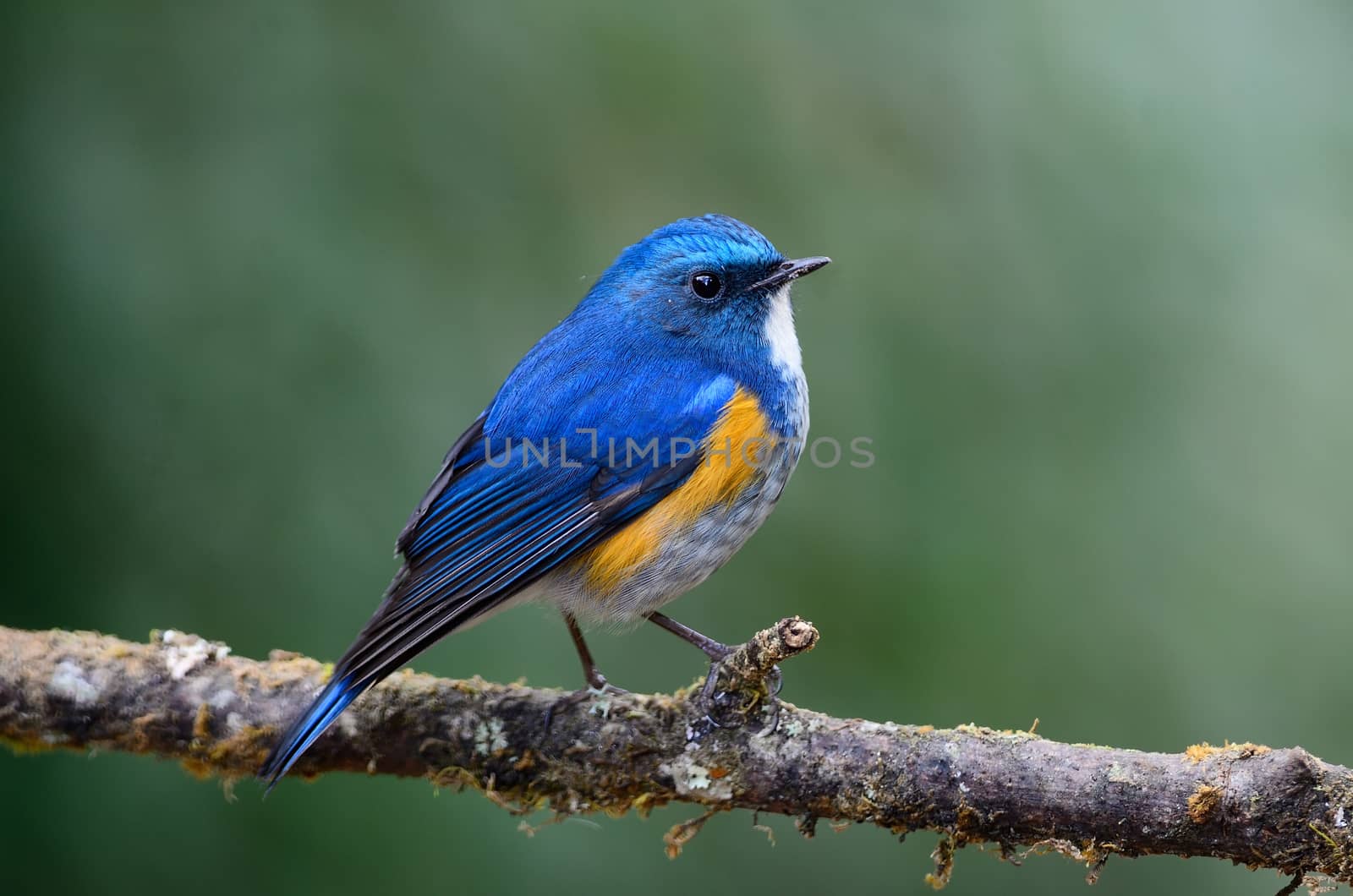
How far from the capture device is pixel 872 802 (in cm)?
286

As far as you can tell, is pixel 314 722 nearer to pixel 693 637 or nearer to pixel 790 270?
pixel 693 637

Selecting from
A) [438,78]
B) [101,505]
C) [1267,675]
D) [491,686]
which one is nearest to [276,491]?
[101,505]

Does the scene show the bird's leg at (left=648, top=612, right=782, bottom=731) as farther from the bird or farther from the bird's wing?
the bird's wing

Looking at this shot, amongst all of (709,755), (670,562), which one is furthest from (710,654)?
(709,755)

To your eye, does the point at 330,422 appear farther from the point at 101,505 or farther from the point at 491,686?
the point at 491,686

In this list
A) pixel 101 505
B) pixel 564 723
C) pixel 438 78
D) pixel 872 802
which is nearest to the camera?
pixel 872 802

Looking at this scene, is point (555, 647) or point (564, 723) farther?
point (555, 647)

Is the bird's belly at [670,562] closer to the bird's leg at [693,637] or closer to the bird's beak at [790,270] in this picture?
the bird's leg at [693,637]

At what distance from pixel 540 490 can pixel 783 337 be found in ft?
2.84

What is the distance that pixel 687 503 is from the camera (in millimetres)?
3299

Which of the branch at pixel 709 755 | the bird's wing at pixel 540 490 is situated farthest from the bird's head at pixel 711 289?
the branch at pixel 709 755

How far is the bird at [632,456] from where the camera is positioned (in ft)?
10.8

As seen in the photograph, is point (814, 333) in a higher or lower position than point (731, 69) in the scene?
lower

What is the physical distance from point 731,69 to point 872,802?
2368 mm
